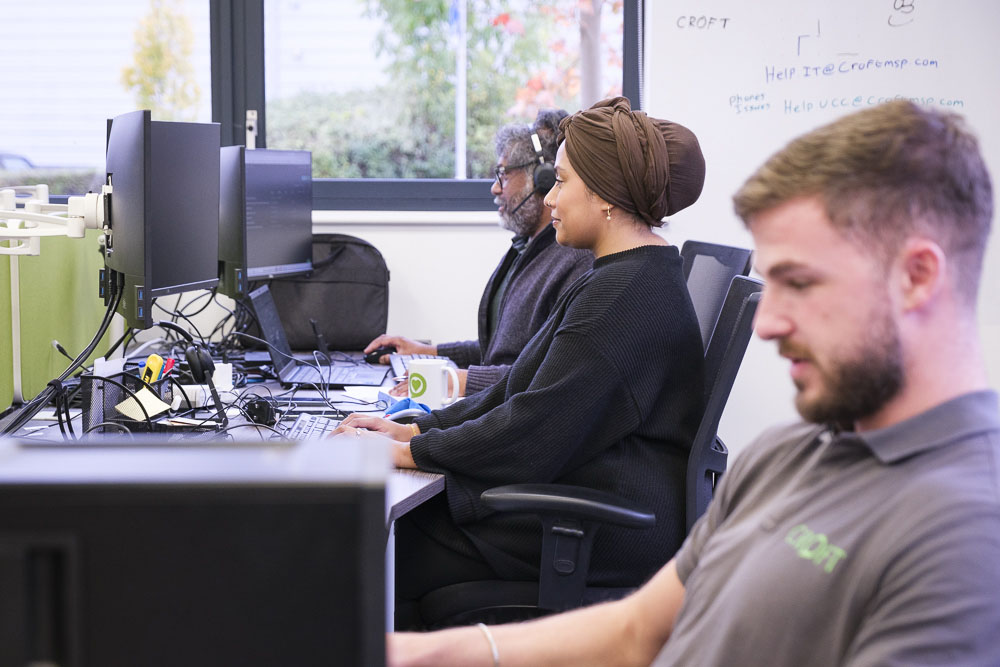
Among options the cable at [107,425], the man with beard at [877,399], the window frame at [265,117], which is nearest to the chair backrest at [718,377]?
the man with beard at [877,399]

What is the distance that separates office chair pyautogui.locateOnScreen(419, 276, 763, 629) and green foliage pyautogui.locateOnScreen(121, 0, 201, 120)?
2.27 m

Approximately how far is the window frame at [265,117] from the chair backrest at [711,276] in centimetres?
144

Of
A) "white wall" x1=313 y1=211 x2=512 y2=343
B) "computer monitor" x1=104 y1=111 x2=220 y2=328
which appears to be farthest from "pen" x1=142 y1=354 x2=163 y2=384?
"white wall" x1=313 y1=211 x2=512 y2=343

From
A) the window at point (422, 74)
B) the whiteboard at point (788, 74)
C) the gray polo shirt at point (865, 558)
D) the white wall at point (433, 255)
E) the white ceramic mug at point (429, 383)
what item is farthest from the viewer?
the window at point (422, 74)

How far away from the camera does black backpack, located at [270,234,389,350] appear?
307 cm

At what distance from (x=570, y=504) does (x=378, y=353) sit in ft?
4.66

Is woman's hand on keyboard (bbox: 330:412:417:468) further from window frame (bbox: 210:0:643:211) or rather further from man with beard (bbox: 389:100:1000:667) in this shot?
window frame (bbox: 210:0:643:211)

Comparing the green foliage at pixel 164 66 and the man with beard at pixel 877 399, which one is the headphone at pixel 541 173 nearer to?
the green foliage at pixel 164 66

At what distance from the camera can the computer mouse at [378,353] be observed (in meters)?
2.84

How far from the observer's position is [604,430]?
1715 mm

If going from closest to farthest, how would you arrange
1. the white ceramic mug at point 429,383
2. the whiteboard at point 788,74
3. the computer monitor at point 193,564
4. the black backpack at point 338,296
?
1. the computer monitor at point 193,564
2. the white ceramic mug at point 429,383
3. the whiteboard at point 788,74
4. the black backpack at point 338,296

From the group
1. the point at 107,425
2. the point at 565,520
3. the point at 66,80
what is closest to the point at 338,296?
the point at 66,80

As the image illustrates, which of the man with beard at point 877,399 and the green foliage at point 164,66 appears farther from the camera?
the green foliage at point 164,66

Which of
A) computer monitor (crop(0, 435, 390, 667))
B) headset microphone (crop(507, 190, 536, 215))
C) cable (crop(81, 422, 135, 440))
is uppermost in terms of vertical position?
headset microphone (crop(507, 190, 536, 215))
